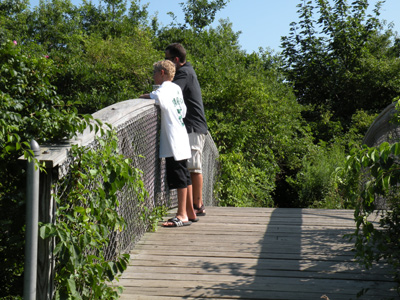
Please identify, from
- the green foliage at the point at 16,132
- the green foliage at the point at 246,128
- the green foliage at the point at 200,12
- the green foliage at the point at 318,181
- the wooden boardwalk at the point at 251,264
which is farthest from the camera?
the green foliage at the point at 200,12

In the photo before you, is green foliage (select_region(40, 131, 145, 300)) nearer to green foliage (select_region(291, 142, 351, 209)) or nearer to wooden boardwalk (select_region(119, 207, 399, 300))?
wooden boardwalk (select_region(119, 207, 399, 300))

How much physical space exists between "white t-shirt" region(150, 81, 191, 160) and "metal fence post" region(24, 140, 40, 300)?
2.53m

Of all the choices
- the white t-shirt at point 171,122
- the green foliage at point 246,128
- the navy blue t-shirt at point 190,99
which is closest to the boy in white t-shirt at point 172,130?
the white t-shirt at point 171,122

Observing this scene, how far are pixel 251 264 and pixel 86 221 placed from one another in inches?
65.0

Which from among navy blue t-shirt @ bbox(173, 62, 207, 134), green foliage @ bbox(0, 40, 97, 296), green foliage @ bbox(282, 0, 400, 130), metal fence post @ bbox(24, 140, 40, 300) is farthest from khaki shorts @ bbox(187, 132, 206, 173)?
green foliage @ bbox(282, 0, 400, 130)

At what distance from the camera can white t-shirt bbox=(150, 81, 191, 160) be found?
16.4 feet

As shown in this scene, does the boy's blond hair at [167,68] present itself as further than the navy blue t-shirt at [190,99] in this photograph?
No

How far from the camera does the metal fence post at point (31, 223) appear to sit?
8.15 feet

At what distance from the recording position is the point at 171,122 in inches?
198

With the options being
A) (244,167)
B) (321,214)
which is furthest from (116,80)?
(321,214)

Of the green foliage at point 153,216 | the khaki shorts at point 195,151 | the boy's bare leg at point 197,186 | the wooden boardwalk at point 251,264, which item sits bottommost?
the wooden boardwalk at point 251,264

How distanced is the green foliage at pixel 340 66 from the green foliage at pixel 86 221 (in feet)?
41.8

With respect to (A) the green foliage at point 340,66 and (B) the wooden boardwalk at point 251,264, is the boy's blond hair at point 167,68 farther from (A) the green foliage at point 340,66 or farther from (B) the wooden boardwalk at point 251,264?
(A) the green foliage at point 340,66

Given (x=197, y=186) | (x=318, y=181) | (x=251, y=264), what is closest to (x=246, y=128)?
(x=318, y=181)
